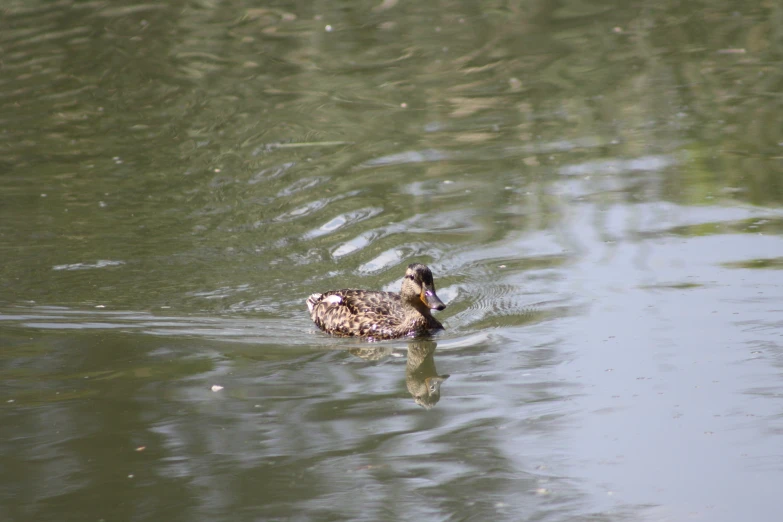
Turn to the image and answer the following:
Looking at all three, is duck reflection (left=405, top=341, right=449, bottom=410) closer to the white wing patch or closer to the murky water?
the murky water

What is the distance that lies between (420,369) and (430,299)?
923 millimetres

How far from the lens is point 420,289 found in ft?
32.9

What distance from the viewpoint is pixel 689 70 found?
58.9 ft

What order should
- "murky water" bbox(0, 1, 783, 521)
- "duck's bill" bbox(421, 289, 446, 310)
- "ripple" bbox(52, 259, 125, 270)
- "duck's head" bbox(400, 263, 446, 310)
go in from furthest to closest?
"ripple" bbox(52, 259, 125, 270)
"duck's head" bbox(400, 263, 446, 310)
"duck's bill" bbox(421, 289, 446, 310)
"murky water" bbox(0, 1, 783, 521)

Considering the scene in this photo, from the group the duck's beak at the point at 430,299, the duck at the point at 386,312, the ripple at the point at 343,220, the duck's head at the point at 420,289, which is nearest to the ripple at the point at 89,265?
the ripple at the point at 343,220

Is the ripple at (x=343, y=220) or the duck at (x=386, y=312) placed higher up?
the duck at (x=386, y=312)

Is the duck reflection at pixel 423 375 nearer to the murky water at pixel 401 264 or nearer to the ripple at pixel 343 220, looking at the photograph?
the murky water at pixel 401 264

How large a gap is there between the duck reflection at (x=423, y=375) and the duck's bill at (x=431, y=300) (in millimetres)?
311

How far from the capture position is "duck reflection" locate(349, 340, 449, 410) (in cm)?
842

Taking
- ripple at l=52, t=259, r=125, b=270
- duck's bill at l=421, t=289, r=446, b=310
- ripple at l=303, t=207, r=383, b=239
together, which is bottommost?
ripple at l=303, t=207, r=383, b=239

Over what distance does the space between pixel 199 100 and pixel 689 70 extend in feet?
24.4

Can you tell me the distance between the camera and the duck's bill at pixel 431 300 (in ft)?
32.3

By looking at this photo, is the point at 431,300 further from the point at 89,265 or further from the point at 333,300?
the point at 89,265

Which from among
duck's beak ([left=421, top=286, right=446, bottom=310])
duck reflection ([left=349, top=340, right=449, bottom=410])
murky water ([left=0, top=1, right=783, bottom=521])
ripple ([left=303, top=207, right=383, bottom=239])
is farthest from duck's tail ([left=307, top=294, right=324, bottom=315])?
ripple ([left=303, top=207, right=383, bottom=239])
